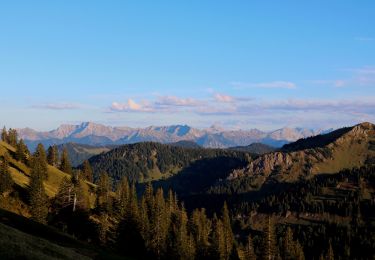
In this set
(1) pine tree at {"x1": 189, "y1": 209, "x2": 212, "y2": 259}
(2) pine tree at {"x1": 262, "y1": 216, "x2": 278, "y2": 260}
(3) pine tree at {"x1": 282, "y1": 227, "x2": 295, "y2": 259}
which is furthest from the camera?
(3) pine tree at {"x1": 282, "y1": 227, "x2": 295, "y2": 259}

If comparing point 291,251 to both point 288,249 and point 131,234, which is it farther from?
point 131,234

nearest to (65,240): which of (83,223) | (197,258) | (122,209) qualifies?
(83,223)

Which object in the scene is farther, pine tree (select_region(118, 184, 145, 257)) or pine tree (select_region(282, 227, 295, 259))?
pine tree (select_region(282, 227, 295, 259))

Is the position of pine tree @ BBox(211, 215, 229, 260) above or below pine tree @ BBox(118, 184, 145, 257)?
below

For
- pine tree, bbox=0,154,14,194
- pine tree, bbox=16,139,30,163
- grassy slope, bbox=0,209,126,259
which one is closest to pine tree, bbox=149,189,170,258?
grassy slope, bbox=0,209,126,259

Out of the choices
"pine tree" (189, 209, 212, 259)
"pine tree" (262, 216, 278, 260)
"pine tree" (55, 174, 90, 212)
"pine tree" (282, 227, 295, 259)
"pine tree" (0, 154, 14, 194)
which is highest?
"pine tree" (0, 154, 14, 194)

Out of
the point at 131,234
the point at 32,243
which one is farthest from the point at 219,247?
the point at 32,243

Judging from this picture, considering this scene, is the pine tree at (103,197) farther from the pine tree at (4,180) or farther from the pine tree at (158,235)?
the pine tree at (4,180)

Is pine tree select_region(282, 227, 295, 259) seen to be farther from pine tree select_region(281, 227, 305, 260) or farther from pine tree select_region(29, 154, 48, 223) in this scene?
pine tree select_region(29, 154, 48, 223)

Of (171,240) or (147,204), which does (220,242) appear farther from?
(147,204)

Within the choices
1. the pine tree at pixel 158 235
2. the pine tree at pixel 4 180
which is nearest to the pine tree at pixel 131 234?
the pine tree at pixel 158 235

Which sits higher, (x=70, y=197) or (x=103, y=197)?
(x=70, y=197)

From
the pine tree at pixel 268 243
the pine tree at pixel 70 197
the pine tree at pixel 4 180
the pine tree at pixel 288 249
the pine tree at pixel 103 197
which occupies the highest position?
the pine tree at pixel 4 180

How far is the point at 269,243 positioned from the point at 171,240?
27593mm
